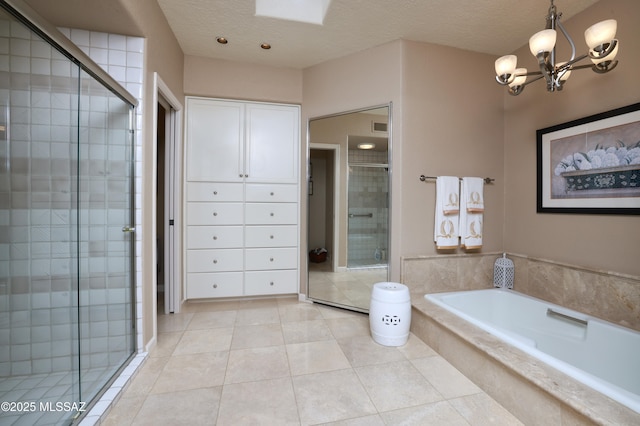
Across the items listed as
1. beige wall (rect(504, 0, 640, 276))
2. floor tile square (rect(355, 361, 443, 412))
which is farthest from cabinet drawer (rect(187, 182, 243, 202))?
beige wall (rect(504, 0, 640, 276))

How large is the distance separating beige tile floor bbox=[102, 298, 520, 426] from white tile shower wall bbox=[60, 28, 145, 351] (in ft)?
1.46

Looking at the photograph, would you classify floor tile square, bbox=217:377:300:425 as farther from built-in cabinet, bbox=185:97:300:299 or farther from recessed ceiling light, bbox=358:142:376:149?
recessed ceiling light, bbox=358:142:376:149

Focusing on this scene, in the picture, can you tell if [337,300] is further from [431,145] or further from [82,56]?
[82,56]

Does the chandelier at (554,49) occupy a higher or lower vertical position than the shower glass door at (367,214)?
higher

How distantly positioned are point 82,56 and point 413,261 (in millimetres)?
2578

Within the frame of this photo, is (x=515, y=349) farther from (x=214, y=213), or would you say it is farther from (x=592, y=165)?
(x=214, y=213)

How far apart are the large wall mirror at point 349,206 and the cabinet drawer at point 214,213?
777 mm

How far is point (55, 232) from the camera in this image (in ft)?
4.98

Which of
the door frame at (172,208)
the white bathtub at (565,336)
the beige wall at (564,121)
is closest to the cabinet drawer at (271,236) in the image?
the door frame at (172,208)

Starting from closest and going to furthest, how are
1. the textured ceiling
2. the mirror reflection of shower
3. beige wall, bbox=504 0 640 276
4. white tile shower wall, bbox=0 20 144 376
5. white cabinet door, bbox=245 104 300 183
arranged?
white tile shower wall, bbox=0 20 144 376 < beige wall, bbox=504 0 640 276 < the textured ceiling < the mirror reflection of shower < white cabinet door, bbox=245 104 300 183

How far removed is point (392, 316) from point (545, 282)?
4.51ft

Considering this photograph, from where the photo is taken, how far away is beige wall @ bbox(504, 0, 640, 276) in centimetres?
176

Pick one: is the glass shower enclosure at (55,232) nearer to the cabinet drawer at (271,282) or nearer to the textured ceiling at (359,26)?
the textured ceiling at (359,26)

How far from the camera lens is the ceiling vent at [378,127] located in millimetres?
2502
